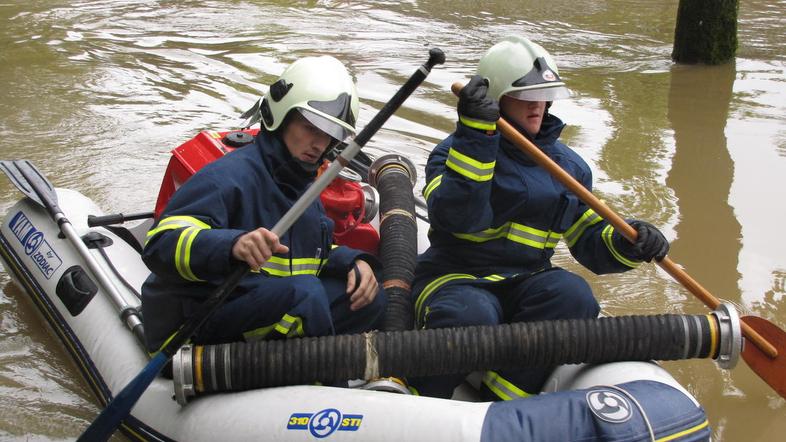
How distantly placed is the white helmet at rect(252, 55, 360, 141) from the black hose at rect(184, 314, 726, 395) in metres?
0.76

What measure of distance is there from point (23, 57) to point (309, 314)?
835cm

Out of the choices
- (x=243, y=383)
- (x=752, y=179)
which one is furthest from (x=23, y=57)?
(x=243, y=383)

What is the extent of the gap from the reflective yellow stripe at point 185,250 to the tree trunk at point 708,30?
27.1 feet

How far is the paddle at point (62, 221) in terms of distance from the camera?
370 centimetres

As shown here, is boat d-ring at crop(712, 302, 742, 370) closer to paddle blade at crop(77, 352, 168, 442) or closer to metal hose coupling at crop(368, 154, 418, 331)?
metal hose coupling at crop(368, 154, 418, 331)

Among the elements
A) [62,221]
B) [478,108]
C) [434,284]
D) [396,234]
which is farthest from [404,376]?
[62,221]

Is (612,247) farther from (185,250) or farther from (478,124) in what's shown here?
(185,250)

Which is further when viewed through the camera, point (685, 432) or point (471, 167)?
point (471, 167)

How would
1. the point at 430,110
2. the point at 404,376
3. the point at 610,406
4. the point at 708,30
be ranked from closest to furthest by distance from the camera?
the point at 610,406
the point at 404,376
the point at 430,110
the point at 708,30

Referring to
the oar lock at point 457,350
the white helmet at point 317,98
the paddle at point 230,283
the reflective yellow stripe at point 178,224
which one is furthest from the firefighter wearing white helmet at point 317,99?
the oar lock at point 457,350

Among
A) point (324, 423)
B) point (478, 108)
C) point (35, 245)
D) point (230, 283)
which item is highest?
point (478, 108)

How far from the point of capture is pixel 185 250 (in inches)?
115

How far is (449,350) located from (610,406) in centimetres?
58

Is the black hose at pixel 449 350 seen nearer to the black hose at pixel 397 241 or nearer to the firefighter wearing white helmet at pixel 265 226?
the firefighter wearing white helmet at pixel 265 226
